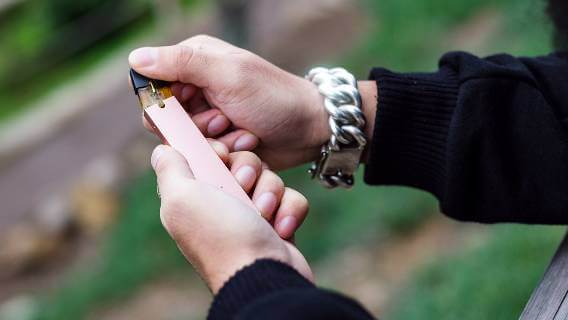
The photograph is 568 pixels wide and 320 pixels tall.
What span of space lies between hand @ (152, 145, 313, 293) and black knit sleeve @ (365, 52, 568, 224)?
433 mm

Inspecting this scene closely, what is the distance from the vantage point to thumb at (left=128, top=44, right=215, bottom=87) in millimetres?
1500

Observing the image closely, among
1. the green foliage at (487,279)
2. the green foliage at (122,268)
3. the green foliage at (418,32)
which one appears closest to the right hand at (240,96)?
the green foliage at (487,279)

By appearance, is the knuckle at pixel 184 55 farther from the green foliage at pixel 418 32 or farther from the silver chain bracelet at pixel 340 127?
the green foliage at pixel 418 32

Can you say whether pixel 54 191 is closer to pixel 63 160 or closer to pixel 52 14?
pixel 63 160

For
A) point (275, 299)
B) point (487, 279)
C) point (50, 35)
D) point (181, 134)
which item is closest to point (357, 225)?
point (487, 279)

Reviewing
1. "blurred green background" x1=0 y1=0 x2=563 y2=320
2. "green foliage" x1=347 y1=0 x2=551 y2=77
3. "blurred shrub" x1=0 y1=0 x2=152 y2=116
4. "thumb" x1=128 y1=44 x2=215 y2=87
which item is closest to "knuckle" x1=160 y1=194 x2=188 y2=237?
"thumb" x1=128 y1=44 x2=215 y2=87

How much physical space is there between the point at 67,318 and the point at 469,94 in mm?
2806

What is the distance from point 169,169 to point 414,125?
21.3 inches

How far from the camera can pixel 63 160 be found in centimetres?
535

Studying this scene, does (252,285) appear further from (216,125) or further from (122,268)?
(122,268)

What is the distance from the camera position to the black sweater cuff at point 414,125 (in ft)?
5.02

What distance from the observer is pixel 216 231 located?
1075mm

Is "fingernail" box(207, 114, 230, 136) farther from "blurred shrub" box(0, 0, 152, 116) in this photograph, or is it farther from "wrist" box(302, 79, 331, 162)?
"blurred shrub" box(0, 0, 152, 116)

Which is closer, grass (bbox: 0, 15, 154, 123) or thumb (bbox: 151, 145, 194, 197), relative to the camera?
thumb (bbox: 151, 145, 194, 197)
